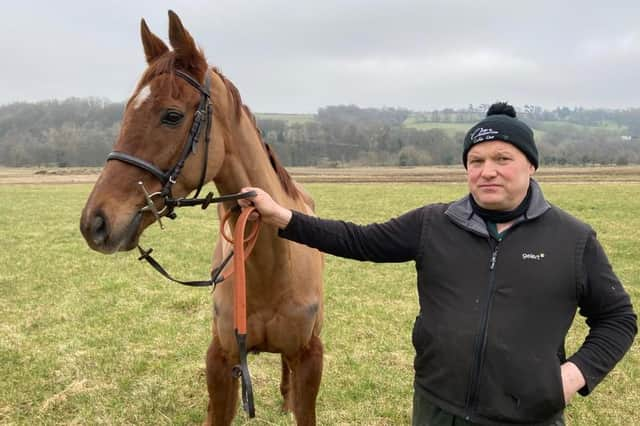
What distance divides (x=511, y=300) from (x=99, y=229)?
6.17ft

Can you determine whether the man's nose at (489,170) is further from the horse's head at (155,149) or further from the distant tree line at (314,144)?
the distant tree line at (314,144)

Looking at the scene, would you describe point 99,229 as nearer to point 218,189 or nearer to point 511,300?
point 218,189

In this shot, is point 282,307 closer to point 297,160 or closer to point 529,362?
point 529,362

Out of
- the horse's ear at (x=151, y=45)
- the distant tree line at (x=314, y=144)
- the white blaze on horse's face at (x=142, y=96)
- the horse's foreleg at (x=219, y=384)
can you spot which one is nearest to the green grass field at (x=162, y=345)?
the horse's foreleg at (x=219, y=384)

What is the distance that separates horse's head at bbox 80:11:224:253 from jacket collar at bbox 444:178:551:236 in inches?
50.5

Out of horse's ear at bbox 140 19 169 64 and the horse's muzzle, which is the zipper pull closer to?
the horse's muzzle

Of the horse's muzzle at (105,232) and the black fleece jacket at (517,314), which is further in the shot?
the horse's muzzle at (105,232)

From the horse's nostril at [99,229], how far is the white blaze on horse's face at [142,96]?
56 cm

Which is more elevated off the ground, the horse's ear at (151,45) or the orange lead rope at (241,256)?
the horse's ear at (151,45)

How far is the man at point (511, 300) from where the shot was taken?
2.02 meters

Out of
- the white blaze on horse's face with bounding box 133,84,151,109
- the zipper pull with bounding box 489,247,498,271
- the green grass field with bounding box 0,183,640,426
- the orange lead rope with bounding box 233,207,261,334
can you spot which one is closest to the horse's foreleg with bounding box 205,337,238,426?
the orange lead rope with bounding box 233,207,261,334

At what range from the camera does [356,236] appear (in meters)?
2.58

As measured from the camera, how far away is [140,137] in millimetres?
2307

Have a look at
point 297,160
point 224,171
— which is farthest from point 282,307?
point 297,160
